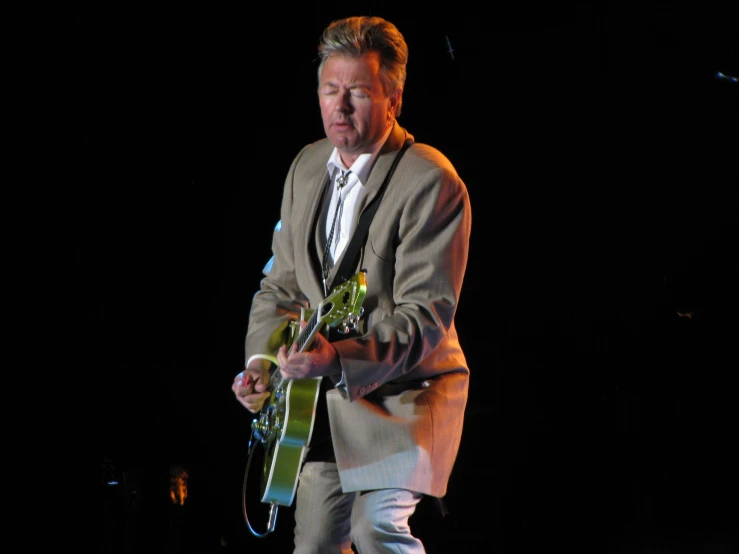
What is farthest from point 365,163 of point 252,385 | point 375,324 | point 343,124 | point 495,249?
point 495,249

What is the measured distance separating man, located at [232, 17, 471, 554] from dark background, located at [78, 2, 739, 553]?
1252 millimetres

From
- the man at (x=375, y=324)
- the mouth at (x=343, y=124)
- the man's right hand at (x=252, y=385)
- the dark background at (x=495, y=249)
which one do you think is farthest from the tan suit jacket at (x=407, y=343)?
the dark background at (x=495, y=249)

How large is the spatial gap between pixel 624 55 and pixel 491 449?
1778 mm

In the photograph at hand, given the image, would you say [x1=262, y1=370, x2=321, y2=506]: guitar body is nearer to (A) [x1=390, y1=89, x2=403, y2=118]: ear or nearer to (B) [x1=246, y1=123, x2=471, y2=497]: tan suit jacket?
(B) [x1=246, y1=123, x2=471, y2=497]: tan suit jacket

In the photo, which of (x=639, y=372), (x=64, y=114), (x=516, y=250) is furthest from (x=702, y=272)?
(x=64, y=114)

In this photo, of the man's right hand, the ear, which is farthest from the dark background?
the man's right hand

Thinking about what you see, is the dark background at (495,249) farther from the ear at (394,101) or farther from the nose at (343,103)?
the nose at (343,103)

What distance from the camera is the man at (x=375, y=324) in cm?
244

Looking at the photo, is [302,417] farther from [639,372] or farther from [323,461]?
[639,372]

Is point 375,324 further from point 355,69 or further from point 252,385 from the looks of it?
point 355,69

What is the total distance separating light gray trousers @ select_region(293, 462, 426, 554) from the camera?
8.05ft

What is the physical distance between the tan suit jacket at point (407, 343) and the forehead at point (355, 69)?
0.21 metres

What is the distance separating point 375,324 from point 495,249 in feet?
5.36

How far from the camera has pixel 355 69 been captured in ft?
8.70
